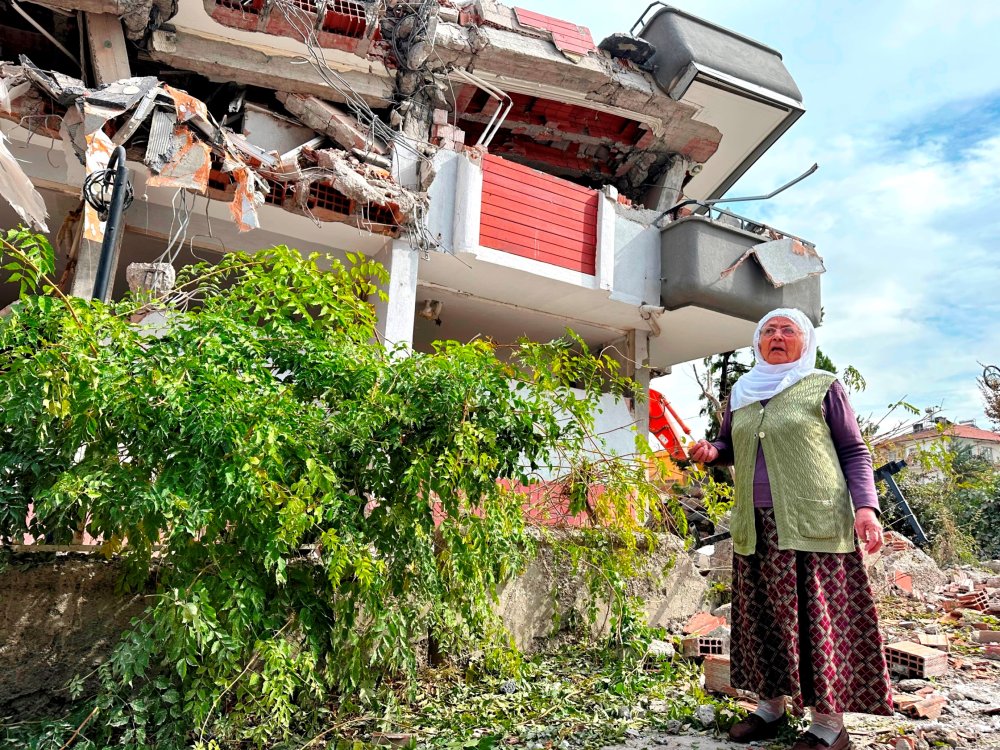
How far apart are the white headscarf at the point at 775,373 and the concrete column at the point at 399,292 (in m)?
4.90

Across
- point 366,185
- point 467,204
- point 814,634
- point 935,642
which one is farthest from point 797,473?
point 467,204

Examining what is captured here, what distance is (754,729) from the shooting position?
2869 mm

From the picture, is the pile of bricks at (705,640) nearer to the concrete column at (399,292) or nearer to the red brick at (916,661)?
the red brick at (916,661)

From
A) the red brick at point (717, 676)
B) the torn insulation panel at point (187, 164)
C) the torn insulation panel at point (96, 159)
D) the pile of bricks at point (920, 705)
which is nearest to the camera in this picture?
the pile of bricks at point (920, 705)

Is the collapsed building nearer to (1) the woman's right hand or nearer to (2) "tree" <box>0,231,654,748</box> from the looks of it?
(2) "tree" <box>0,231,654,748</box>

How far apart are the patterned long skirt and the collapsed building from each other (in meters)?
5.10

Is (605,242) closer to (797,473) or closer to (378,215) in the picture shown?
(378,215)

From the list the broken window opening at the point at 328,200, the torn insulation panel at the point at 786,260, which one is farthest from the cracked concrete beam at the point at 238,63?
the torn insulation panel at the point at 786,260

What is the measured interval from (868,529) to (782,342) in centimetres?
87

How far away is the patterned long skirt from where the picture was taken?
2654mm

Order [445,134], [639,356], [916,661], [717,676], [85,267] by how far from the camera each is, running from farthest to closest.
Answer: [639,356] → [445,134] → [85,267] → [916,661] → [717,676]

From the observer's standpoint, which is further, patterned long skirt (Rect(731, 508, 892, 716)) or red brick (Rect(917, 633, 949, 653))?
red brick (Rect(917, 633, 949, 653))

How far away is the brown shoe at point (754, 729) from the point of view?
9.37 ft

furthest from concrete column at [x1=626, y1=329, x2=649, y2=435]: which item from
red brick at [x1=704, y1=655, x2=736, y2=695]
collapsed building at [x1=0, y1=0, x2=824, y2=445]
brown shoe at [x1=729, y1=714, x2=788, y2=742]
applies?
brown shoe at [x1=729, y1=714, x2=788, y2=742]
